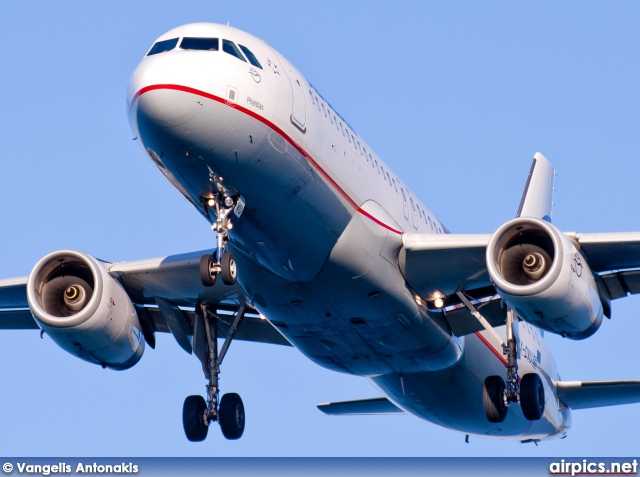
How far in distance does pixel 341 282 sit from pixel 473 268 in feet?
10.8

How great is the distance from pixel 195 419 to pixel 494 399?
7.44m

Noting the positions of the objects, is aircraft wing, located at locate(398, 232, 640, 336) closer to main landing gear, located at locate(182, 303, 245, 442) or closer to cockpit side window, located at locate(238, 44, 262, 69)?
main landing gear, located at locate(182, 303, 245, 442)

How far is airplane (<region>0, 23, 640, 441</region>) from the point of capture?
25.9m

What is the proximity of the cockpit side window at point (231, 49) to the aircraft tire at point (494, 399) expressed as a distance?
11.1 meters

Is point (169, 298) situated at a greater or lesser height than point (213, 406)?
greater

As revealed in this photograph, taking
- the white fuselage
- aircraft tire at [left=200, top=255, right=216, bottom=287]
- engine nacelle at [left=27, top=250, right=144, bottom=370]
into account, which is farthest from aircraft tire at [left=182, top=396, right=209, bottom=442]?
aircraft tire at [left=200, top=255, right=216, bottom=287]

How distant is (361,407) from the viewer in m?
39.7

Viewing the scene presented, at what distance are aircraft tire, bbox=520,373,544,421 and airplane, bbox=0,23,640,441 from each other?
0.04m

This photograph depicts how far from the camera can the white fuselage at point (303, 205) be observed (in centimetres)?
2541

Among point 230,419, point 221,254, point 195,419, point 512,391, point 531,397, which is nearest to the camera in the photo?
point 221,254

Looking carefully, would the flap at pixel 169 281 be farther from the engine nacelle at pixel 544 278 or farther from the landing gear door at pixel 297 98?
the engine nacelle at pixel 544 278

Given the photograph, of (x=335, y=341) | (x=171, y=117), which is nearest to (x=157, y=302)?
(x=335, y=341)

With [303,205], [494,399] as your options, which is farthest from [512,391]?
[303,205]

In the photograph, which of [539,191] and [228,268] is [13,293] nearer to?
[228,268]
